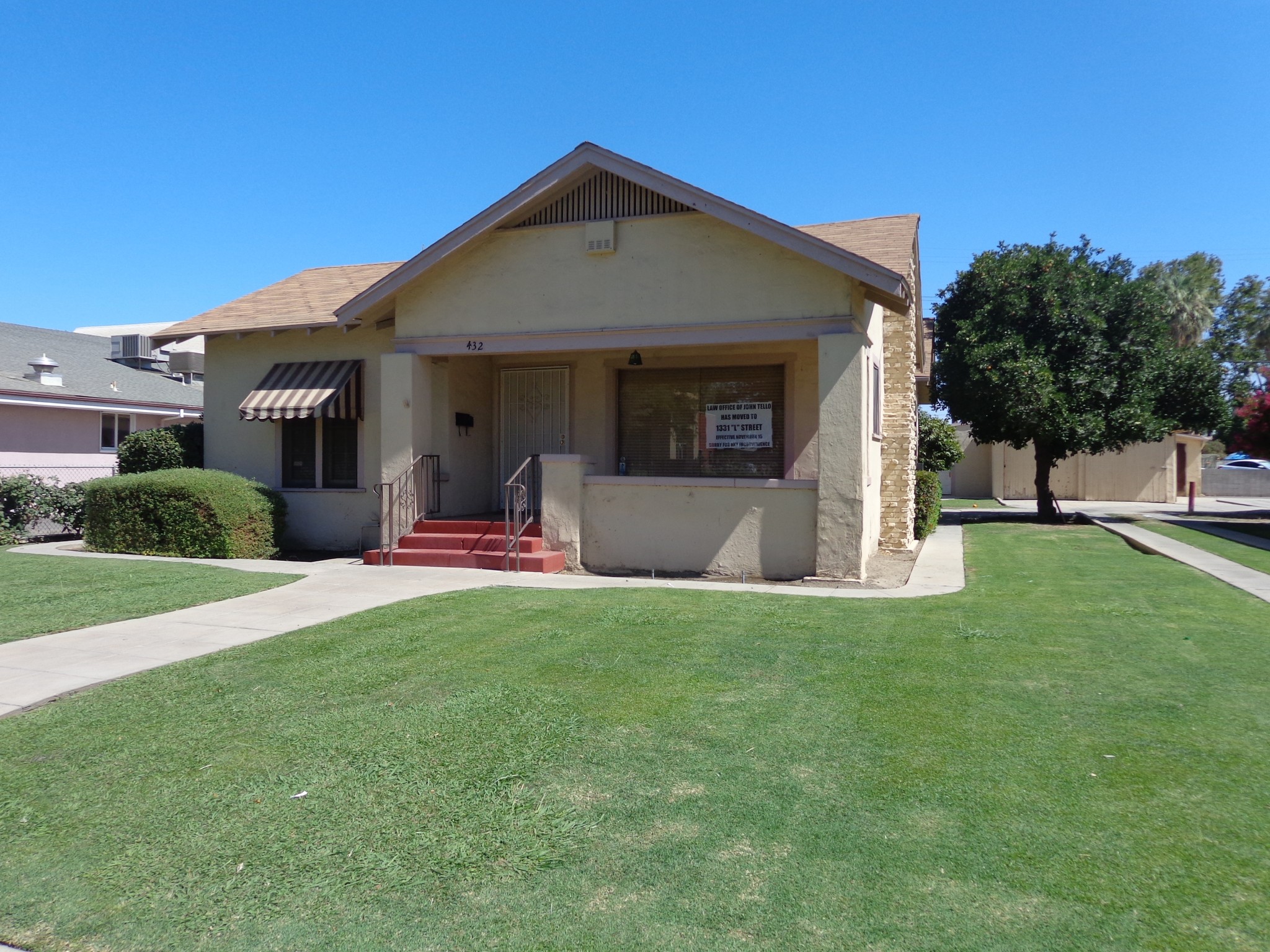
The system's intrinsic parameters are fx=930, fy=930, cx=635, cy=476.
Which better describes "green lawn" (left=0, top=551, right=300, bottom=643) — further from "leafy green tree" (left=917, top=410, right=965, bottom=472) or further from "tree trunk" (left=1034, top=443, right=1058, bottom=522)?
"tree trunk" (left=1034, top=443, right=1058, bottom=522)

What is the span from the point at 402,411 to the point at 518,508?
2606 millimetres

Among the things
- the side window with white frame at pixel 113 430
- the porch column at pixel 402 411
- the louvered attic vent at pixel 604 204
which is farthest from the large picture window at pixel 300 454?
the side window with white frame at pixel 113 430

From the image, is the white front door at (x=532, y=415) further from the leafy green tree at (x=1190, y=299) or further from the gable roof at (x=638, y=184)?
the leafy green tree at (x=1190, y=299)

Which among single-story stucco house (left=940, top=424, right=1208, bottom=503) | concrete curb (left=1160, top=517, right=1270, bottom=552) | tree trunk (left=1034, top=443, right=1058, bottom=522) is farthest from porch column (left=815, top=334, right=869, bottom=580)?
single-story stucco house (left=940, top=424, right=1208, bottom=503)

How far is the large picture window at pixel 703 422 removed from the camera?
13.6m

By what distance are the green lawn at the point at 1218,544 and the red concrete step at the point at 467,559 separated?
943 cm

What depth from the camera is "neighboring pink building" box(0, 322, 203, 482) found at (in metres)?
19.8

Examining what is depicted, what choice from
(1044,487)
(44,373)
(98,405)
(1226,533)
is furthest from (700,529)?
(44,373)

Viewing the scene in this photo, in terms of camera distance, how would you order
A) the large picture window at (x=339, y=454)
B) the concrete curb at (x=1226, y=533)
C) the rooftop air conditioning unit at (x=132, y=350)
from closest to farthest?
the large picture window at (x=339, y=454)
the concrete curb at (x=1226, y=533)
the rooftop air conditioning unit at (x=132, y=350)

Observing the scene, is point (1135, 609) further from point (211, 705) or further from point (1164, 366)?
point (1164, 366)

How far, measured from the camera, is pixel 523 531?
1288 centimetres

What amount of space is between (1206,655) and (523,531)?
327 inches

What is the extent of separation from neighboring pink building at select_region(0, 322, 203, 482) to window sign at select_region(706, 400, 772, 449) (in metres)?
12.1

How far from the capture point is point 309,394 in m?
14.4
